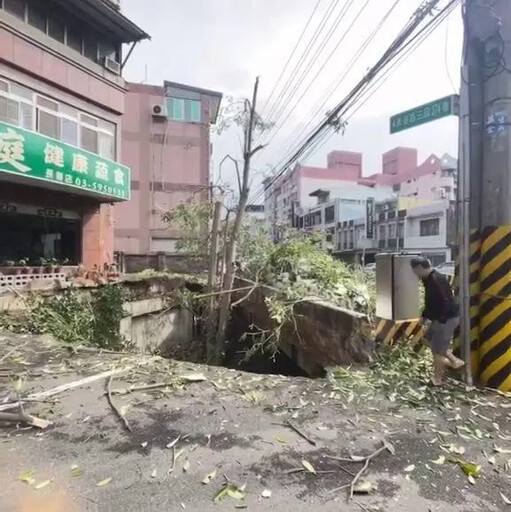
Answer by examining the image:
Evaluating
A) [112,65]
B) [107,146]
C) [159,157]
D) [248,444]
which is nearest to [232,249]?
[248,444]

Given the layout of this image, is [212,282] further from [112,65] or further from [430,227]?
[430,227]

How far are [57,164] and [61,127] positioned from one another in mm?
1909

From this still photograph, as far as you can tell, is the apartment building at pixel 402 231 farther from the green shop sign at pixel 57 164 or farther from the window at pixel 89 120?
the window at pixel 89 120

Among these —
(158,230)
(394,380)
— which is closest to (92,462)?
(394,380)

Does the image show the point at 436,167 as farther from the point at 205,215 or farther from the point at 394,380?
the point at 394,380

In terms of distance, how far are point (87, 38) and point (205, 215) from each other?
7.29 m

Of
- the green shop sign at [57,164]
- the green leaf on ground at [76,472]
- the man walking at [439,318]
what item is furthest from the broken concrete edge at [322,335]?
the green shop sign at [57,164]

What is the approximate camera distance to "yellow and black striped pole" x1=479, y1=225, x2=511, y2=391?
4.34 m

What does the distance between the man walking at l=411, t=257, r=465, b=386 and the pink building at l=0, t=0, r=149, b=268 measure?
10.4 metres

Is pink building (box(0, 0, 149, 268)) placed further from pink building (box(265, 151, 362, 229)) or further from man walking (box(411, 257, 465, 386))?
pink building (box(265, 151, 362, 229))

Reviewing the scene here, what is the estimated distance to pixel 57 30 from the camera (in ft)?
44.0

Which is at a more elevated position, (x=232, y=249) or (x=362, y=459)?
(x=232, y=249)

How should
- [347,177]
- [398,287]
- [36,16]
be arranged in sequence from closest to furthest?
[398,287], [36,16], [347,177]

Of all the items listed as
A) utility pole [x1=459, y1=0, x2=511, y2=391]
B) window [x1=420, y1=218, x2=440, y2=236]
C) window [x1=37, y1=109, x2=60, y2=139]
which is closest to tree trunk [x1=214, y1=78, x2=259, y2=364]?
window [x1=37, y1=109, x2=60, y2=139]
